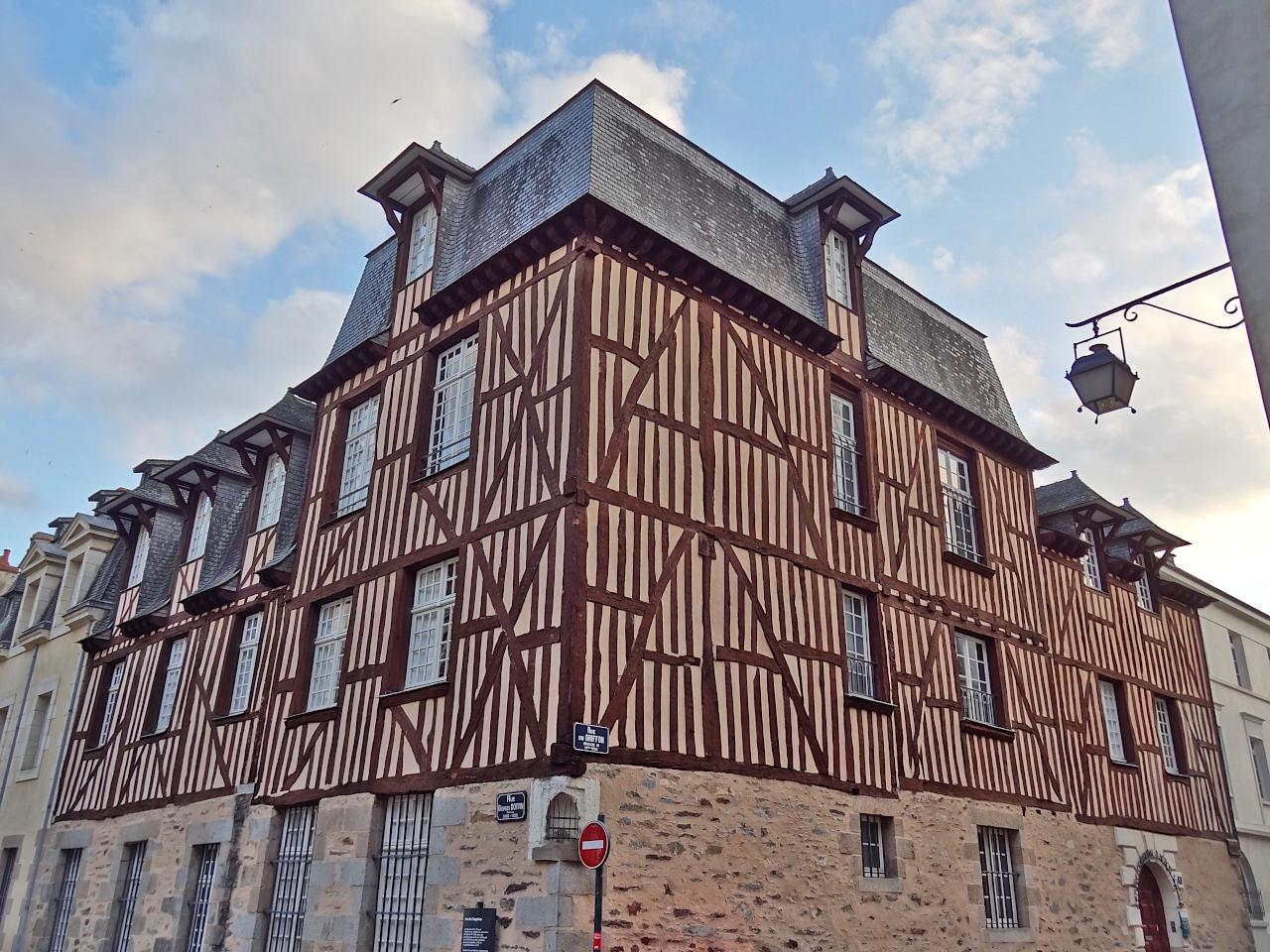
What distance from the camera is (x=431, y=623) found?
9.21 meters

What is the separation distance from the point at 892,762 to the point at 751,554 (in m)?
2.51

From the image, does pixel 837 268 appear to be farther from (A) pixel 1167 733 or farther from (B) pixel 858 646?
(A) pixel 1167 733

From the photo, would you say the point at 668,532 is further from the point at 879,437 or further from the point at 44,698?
the point at 44,698

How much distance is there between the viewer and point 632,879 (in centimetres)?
721

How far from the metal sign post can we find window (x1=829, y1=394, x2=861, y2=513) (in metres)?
4.72

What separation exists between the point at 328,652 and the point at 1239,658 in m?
15.2

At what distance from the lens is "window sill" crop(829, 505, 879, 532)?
33.5 ft

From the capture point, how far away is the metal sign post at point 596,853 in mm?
6629

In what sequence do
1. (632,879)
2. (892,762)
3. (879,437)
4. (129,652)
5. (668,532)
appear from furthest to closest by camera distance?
(129,652) < (879,437) < (892,762) < (668,532) < (632,879)

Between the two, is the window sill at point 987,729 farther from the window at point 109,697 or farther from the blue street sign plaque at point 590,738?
the window at point 109,697

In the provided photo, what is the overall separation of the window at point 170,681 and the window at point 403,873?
5856 mm

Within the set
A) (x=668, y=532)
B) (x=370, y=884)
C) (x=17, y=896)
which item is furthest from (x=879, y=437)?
(x=17, y=896)

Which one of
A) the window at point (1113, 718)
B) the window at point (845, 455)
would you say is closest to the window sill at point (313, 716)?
the window at point (845, 455)

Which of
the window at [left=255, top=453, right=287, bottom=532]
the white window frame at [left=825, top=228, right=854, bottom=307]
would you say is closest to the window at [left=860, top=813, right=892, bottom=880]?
the white window frame at [left=825, top=228, right=854, bottom=307]
